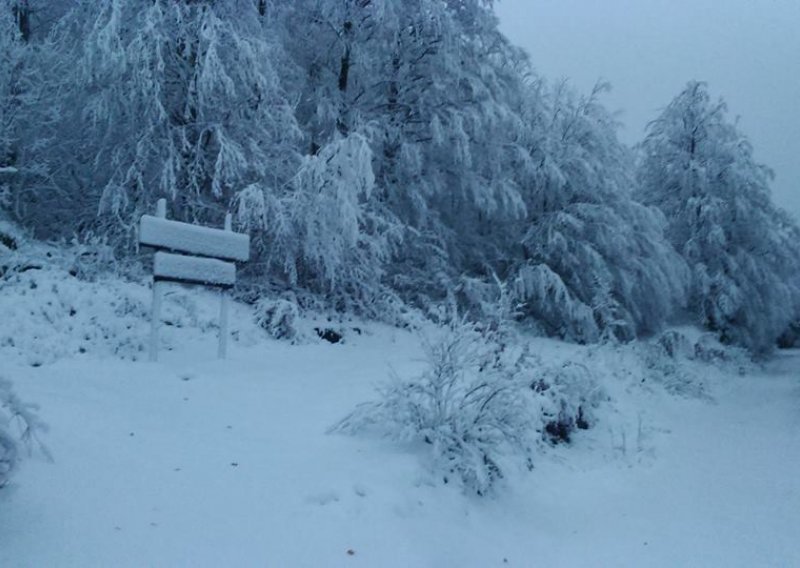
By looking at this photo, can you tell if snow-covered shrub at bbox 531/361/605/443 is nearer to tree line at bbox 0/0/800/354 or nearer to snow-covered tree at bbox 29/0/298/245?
tree line at bbox 0/0/800/354

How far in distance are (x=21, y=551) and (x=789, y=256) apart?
917 inches

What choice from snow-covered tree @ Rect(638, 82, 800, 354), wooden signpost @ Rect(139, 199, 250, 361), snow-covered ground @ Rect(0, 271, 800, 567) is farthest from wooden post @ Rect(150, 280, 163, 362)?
snow-covered tree @ Rect(638, 82, 800, 354)

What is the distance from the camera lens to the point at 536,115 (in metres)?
15.8

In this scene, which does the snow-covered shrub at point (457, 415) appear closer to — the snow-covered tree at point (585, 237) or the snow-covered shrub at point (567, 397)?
the snow-covered shrub at point (567, 397)

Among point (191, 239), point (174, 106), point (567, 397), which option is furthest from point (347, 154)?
point (567, 397)

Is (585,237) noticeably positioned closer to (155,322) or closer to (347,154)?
(347,154)

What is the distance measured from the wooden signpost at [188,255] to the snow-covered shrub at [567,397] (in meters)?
3.60

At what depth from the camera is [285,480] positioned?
3.91 m

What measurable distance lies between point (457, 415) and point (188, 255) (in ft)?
12.2

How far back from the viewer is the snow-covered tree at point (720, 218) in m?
19.6

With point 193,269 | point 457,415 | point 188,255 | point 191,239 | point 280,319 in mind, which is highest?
point 191,239

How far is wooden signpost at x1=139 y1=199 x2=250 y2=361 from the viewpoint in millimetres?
6461

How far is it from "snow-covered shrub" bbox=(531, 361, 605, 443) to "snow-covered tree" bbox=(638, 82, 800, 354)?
1361 centimetres

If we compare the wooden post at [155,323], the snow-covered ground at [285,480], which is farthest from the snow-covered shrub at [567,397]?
the wooden post at [155,323]
